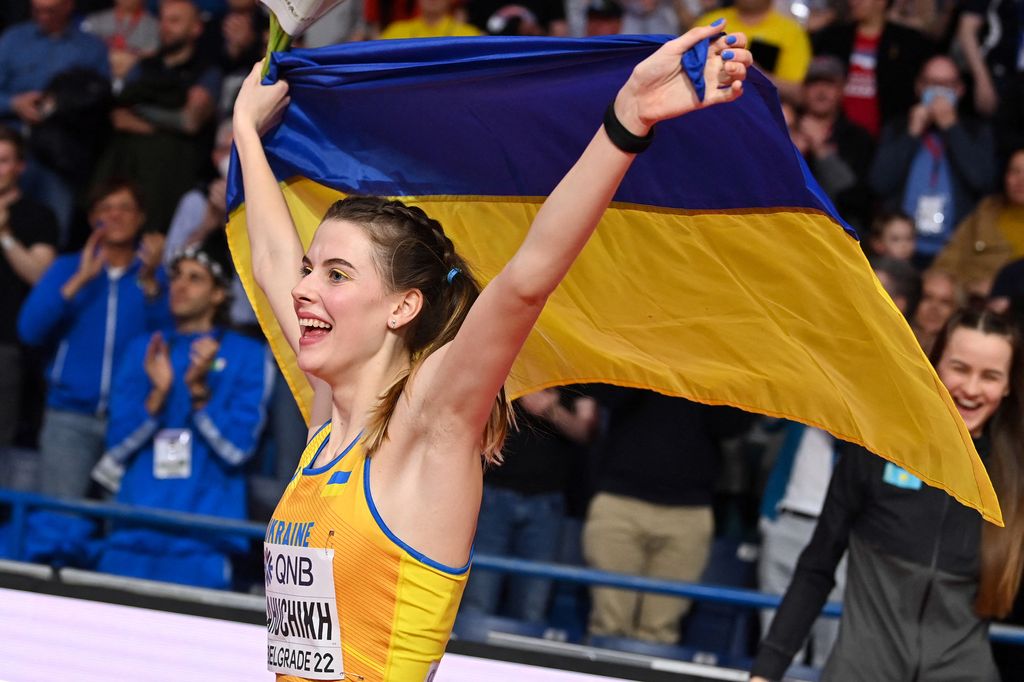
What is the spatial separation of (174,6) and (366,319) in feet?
20.4

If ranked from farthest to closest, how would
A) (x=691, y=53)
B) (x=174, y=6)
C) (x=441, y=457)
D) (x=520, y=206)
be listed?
(x=174, y=6) → (x=520, y=206) → (x=441, y=457) → (x=691, y=53)

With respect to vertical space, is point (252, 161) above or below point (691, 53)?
below

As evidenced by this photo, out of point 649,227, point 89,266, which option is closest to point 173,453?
point 89,266

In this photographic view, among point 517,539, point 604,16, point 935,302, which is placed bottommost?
point 517,539

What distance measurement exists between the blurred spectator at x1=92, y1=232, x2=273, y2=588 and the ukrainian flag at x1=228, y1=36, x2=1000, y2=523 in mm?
2694

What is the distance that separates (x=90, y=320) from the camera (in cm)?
693

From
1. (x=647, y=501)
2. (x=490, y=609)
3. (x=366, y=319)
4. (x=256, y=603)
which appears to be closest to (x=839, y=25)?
(x=647, y=501)

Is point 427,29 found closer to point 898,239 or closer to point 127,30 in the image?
point 127,30

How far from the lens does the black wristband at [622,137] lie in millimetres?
2146

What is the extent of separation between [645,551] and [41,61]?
5.02m

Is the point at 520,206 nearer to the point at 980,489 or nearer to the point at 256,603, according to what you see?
the point at 980,489

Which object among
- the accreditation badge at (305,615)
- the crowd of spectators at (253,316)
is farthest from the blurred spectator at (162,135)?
the accreditation badge at (305,615)

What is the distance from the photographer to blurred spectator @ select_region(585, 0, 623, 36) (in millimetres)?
7609

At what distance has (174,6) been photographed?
27.1ft
